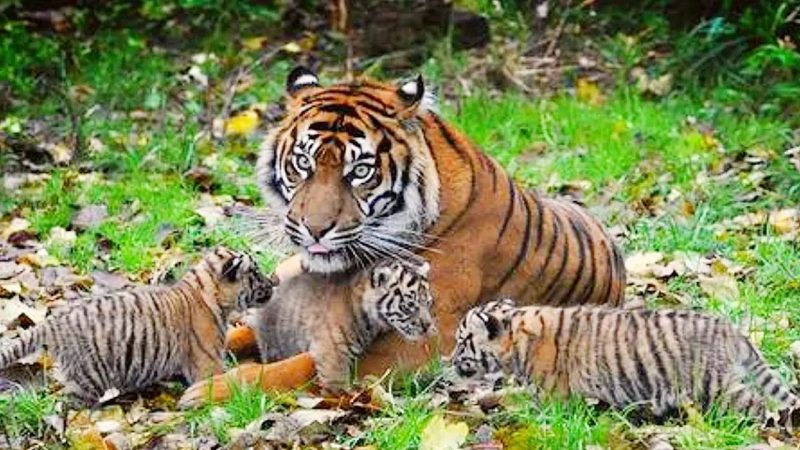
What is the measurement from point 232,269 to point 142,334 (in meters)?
0.46

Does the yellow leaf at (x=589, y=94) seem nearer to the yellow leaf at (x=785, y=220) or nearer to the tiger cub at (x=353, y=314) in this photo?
the yellow leaf at (x=785, y=220)

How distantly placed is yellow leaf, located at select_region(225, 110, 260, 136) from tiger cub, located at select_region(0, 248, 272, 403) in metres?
4.59

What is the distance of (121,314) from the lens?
5715mm

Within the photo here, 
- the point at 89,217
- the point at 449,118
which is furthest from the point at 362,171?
the point at 449,118

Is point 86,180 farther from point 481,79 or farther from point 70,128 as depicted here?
point 481,79

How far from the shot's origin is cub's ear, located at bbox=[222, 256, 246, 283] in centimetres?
598

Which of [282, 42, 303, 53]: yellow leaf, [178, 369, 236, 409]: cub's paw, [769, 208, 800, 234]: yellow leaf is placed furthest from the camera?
[282, 42, 303, 53]: yellow leaf

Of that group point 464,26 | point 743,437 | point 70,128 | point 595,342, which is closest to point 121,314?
point 595,342

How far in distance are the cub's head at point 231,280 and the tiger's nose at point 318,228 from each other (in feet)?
1.26

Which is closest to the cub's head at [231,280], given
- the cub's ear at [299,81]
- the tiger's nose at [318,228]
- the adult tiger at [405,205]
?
the adult tiger at [405,205]

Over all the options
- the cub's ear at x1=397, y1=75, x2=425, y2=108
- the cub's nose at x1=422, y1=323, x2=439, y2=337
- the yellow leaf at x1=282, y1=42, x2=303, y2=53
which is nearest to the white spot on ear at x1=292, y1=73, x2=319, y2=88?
the cub's ear at x1=397, y1=75, x2=425, y2=108

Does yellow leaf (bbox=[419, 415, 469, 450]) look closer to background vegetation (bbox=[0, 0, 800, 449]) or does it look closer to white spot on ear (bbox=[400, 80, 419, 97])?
background vegetation (bbox=[0, 0, 800, 449])

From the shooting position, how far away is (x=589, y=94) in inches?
444

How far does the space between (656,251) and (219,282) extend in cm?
262
